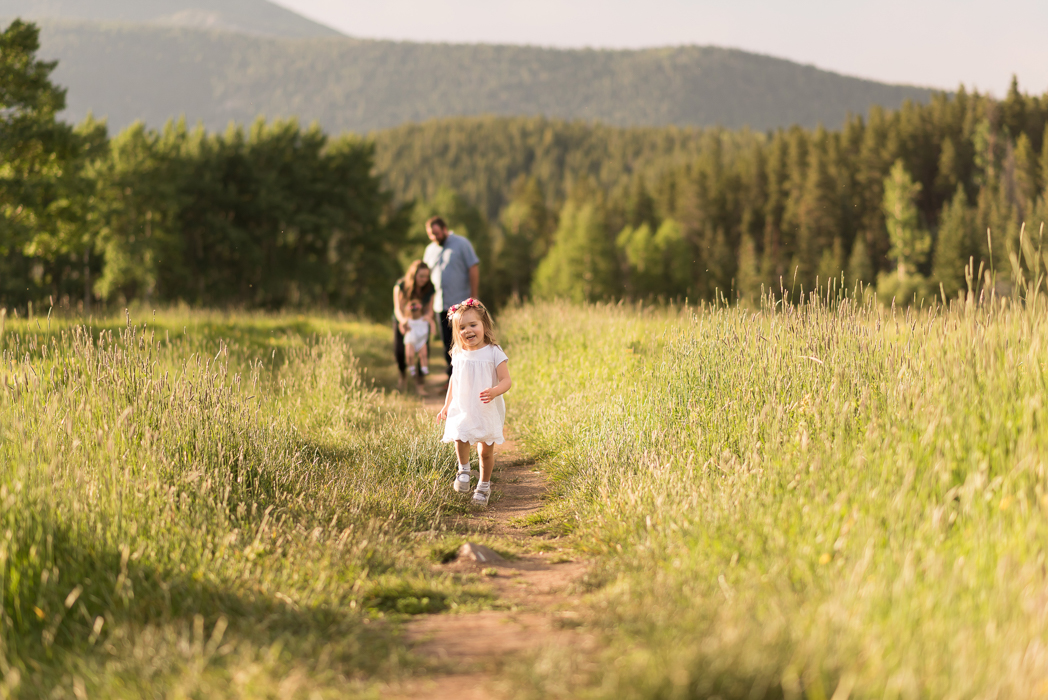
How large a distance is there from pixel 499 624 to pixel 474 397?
2.60m

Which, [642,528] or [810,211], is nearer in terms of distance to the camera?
[642,528]

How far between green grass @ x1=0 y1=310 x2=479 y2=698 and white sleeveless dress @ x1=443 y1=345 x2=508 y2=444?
45 centimetres

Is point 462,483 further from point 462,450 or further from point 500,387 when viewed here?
point 500,387

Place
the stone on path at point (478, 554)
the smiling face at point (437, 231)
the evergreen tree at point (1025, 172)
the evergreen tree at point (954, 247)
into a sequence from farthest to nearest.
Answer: the evergreen tree at point (1025, 172) → the evergreen tree at point (954, 247) → the smiling face at point (437, 231) → the stone on path at point (478, 554)

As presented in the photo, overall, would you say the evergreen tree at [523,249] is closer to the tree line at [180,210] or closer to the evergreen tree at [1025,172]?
the tree line at [180,210]

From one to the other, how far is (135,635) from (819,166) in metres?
91.3

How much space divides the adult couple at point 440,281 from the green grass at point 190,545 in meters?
4.05

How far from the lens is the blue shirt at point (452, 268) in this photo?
31.6ft

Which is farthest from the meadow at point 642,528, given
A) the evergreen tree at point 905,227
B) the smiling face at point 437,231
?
the evergreen tree at point 905,227

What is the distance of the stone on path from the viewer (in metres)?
4.16

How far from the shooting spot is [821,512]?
3.32 m

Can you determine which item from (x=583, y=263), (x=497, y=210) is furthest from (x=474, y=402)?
(x=497, y=210)

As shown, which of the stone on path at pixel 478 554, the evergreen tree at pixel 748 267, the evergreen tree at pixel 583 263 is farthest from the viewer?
the evergreen tree at pixel 748 267

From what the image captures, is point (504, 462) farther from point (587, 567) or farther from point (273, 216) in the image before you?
point (273, 216)
